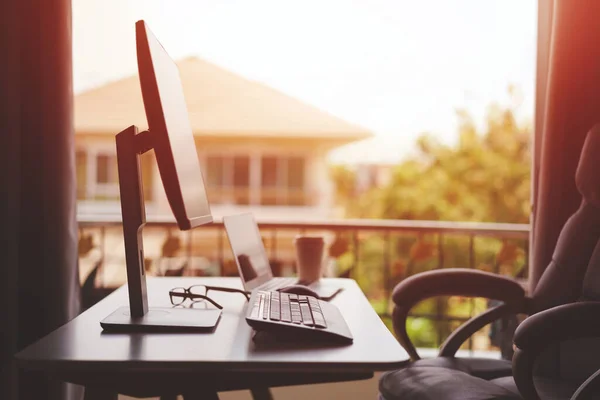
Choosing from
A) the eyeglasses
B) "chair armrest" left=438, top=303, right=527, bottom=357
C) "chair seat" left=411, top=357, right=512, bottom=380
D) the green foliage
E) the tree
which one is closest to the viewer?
the eyeglasses

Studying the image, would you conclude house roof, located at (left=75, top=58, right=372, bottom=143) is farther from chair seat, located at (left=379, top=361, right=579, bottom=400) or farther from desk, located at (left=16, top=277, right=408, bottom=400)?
desk, located at (left=16, top=277, right=408, bottom=400)

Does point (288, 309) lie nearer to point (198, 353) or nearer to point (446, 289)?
point (198, 353)

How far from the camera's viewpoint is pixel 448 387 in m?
1.13

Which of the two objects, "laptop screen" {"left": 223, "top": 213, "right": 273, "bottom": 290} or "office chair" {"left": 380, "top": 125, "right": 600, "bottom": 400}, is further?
"laptop screen" {"left": 223, "top": 213, "right": 273, "bottom": 290}

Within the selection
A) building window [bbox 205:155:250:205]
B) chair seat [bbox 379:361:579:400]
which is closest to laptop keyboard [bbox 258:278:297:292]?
chair seat [bbox 379:361:579:400]

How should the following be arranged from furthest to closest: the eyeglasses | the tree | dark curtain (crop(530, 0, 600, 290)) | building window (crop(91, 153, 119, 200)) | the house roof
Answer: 1. building window (crop(91, 153, 119, 200))
2. the tree
3. the house roof
4. dark curtain (crop(530, 0, 600, 290))
5. the eyeglasses

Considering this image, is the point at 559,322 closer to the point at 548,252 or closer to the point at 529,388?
the point at 529,388

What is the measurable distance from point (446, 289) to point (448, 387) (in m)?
0.35

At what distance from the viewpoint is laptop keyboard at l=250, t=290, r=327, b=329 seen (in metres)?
0.95

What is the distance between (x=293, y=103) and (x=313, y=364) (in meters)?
10.2

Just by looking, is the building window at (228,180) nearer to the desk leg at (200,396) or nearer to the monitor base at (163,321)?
the monitor base at (163,321)

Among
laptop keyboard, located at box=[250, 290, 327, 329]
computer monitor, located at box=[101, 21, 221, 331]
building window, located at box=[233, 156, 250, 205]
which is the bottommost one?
building window, located at box=[233, 156, 250, 205]

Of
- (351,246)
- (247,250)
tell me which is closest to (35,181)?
(247,250)

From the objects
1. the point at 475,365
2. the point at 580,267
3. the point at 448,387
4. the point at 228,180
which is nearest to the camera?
the point at 448,387
